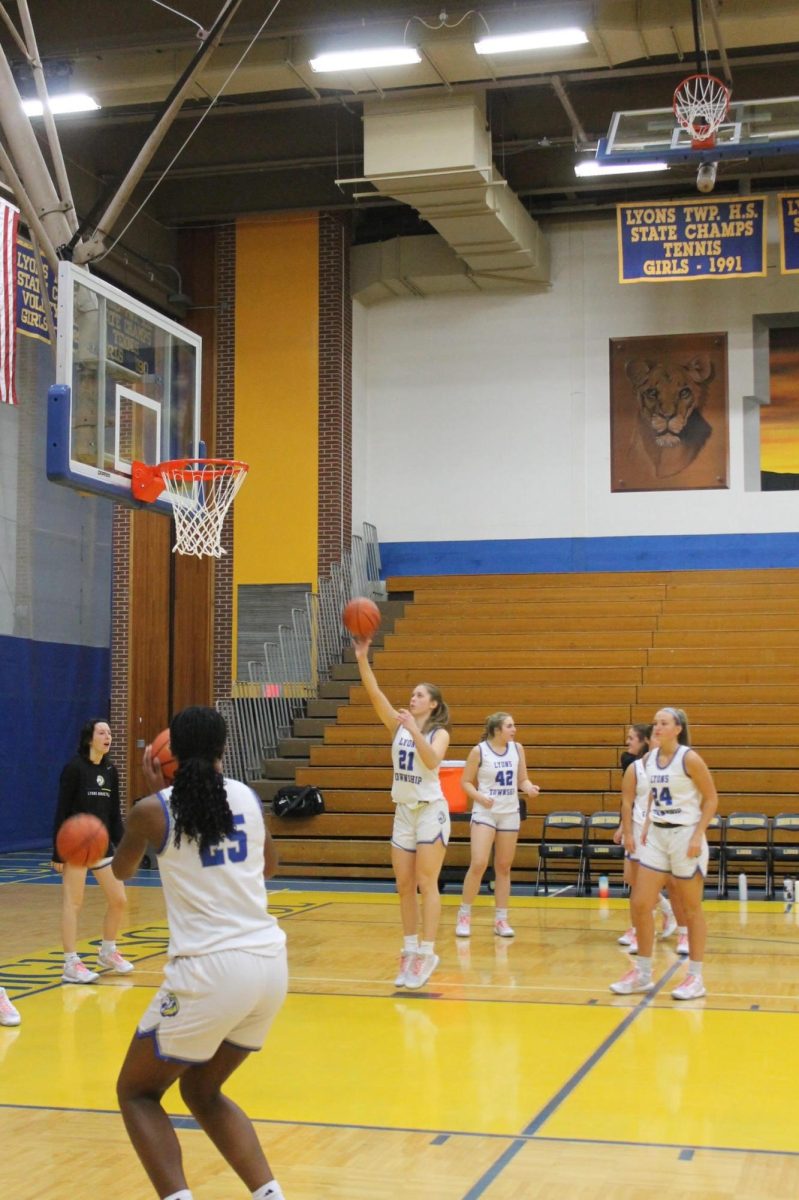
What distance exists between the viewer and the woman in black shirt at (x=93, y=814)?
863cm

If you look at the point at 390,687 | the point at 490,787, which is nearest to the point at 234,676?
the point at 390,687

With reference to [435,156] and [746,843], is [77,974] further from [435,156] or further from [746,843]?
[435,156]

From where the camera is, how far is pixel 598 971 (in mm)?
9000

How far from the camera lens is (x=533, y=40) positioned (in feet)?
44.9

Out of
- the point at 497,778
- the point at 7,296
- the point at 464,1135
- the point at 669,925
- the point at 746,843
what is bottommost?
the point at 669,925

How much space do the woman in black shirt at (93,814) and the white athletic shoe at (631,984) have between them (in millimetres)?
2993

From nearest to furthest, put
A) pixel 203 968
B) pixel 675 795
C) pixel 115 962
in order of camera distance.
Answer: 1. pixel 203 968
2. pixel 675 795
3. pixel 115 962

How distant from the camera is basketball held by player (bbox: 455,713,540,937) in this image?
1051cm

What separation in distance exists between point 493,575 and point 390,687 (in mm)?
3036

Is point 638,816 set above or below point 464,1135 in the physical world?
above

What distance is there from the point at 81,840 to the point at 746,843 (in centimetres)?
1023

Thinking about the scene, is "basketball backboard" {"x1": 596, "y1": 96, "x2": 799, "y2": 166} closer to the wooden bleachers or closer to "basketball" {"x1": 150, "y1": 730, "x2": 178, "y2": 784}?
the wooden bleachers

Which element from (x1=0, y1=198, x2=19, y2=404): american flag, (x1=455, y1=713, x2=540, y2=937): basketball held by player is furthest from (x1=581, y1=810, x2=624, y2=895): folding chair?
(x1=0, y1=198, x2=19, y2=404): american flag

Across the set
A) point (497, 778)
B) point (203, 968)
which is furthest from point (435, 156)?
point (203, 968)
